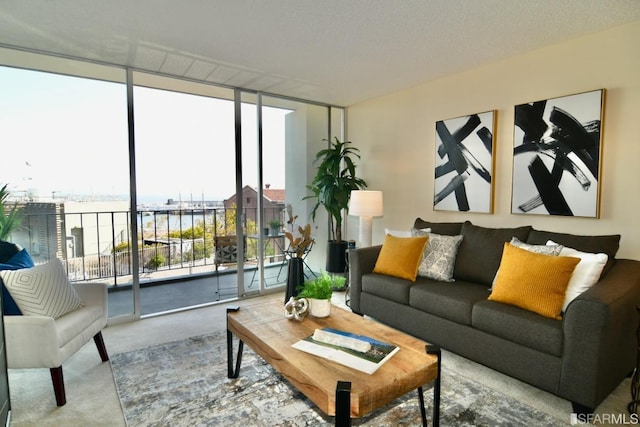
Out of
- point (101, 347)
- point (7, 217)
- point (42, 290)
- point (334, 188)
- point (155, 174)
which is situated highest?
point (155, 174)

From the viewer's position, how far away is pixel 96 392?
217cm

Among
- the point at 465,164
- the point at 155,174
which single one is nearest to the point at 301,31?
the point at 465,164

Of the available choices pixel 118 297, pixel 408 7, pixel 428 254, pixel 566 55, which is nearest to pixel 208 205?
pixel 118 297

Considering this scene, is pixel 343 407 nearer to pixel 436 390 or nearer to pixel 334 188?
pixel 436 390

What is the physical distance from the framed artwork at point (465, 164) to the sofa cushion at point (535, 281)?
3.54ft

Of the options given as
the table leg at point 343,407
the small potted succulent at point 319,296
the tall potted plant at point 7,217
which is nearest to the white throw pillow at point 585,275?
the small potted succulent at point 319,296

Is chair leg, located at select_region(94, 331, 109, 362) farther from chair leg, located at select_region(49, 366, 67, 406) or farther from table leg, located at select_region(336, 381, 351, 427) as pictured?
table leg, located at select_region(336, 381, 351, 427)

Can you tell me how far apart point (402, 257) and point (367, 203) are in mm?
926

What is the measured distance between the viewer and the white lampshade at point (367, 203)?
12.9 feet

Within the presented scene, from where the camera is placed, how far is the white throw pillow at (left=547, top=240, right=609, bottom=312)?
2148 mm

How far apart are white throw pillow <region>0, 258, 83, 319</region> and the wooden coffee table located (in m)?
1.13

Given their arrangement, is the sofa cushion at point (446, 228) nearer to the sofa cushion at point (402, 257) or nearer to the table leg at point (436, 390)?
the sofa cushion at point (402, 257)

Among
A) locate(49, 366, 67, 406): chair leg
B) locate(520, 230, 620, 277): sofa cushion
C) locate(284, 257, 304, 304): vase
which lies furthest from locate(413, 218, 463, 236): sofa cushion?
locate(49, 366, 67, 406): chair leg

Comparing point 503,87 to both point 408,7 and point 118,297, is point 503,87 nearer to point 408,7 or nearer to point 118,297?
point 408,7
